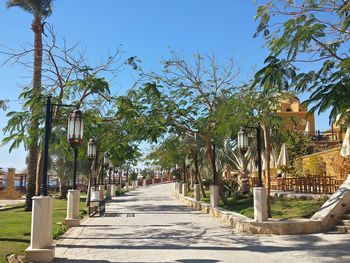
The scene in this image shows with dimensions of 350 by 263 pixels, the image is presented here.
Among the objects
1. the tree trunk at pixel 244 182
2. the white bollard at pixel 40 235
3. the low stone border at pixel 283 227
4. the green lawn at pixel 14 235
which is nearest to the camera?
the white bollard at pixel 40 235

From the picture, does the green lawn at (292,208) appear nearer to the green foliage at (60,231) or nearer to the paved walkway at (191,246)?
the paved walkway at (191,246)

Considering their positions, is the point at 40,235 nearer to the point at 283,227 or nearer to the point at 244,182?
the point at 283,227

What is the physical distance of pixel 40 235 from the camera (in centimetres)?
882

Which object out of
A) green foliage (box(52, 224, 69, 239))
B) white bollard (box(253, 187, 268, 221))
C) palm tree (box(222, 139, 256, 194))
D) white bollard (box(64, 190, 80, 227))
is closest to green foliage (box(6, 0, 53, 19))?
white bollard (box(64, 190, 80, 227))

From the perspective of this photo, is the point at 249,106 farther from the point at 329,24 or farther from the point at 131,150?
the point at 131,150

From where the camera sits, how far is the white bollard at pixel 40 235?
8672 millimetres

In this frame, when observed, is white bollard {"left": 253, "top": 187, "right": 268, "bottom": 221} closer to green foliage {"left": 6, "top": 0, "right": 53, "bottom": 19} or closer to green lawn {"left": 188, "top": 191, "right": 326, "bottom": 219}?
green lawn {"left": 188, "top": 191, "right": 326, "bottom": 219}

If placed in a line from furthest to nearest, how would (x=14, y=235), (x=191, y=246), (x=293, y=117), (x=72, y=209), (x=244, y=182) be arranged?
(x=244, y=182), (x=293, y=117), (x=72, y=209), (x=14, y=235), (x=191, y=246)

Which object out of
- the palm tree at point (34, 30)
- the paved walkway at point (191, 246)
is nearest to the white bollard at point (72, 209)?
the paved walkway at point (191, 246)

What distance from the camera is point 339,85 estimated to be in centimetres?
808

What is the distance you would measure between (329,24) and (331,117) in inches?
105

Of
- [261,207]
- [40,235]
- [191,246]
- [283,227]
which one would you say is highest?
[261,207]

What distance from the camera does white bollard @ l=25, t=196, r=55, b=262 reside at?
28.5 feet

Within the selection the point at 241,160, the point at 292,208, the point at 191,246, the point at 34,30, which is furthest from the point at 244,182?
the point at 191,246
